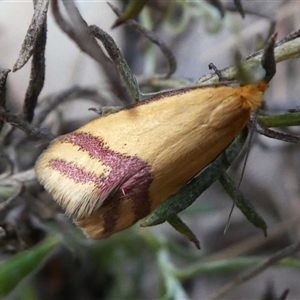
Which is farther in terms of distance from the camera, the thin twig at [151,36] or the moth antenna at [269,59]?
the thin twig at [151,36]

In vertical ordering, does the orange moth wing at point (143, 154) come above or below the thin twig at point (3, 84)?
below

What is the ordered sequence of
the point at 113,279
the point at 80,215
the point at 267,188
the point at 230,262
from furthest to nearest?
the point at 267,188, the point at 113,279, the point at 230,262, the point at 80,215

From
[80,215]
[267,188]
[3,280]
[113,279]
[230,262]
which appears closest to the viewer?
[80,215]

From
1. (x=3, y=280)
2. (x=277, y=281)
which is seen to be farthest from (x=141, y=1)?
(x=277, y=281)

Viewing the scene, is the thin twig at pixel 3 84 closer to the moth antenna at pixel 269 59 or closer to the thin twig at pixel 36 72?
the thin twig at pixel 36 72

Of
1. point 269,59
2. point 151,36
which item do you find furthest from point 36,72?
point 269,59

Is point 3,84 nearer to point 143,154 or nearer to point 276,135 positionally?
point 143,154

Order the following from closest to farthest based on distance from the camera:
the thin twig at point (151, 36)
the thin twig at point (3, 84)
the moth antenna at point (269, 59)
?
the moth antenna at point (269, 59)
the thin twig at point (3, 84)
the thin twig at point (151, 36)

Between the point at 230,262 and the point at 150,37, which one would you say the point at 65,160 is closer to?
the point at 150,37

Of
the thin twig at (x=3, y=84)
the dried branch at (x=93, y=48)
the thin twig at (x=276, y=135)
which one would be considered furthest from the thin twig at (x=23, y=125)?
the thin twig at (x=276, y=135)
